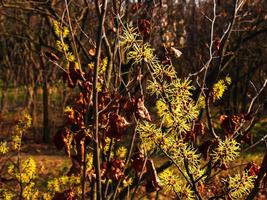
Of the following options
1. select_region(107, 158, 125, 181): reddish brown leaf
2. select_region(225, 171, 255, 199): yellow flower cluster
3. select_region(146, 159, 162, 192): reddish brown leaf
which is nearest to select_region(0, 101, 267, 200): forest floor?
select_region(107, 158, 125, 181): reddish brown leaf

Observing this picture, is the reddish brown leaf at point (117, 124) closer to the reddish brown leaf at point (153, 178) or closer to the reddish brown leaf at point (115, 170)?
the reddish brown leaf at point (153, 178)

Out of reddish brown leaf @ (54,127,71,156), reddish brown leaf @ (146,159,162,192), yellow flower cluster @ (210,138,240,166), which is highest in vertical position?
yellow flower cluster @ (210,138,240,166)

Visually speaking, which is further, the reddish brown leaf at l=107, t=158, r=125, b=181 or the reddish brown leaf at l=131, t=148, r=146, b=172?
the reddish brown leaf at l=107, t=158, r=125, b=181

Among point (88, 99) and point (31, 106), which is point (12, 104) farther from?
point (88, 99)

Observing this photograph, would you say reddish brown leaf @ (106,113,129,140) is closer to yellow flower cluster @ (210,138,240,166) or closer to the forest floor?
yellow flower cluster @ (210,138,240,166)

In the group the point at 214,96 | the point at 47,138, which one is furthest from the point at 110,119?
the point at 47,138

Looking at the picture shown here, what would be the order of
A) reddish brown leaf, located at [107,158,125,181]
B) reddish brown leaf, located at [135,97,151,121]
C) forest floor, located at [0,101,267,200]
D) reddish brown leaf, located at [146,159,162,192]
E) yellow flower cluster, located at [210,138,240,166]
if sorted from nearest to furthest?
yellow flower cluster, located at [210,138,240,166] < reddish brown leaf, located at [135,97,151,121] < reddish brown leaf, located at [146,159,162,192] < reddish brown leaf, located at [107,158,125,181] < forest floor, located at [0,101,267,200]

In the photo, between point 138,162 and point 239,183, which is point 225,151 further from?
point 138,162

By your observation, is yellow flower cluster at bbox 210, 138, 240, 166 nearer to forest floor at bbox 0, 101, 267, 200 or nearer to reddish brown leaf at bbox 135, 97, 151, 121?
reddish brown leaf at bbox 135, 97, 151, 121

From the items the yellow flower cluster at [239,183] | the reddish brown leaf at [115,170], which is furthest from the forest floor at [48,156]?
the yellow flower cluster at [239,183]

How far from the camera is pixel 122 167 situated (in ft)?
8.34

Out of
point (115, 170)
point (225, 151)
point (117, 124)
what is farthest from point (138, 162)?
point (225, 151)

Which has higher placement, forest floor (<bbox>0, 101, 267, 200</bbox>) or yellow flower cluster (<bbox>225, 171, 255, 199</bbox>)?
yellow flower cluster (<bbox>225, 171, 255, 199</bbox>)

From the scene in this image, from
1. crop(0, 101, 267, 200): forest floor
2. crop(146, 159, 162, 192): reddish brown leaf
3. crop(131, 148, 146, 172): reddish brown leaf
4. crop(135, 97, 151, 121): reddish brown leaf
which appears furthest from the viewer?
crop(0, 101, 267, 200): forest floor
